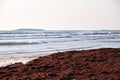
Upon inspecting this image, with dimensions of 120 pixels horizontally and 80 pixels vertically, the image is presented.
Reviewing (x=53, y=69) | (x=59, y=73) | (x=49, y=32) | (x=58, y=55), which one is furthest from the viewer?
(x=49, y=32)

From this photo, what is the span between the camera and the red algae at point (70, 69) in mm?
4676

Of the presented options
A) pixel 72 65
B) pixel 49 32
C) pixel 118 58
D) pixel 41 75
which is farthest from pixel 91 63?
pixel 49 32

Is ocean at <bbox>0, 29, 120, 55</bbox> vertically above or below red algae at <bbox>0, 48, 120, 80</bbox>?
below

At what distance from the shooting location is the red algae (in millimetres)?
4676

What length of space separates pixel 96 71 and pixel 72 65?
75cm

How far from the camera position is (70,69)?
17.1 feet

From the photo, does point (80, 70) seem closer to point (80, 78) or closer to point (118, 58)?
point (80, 78)

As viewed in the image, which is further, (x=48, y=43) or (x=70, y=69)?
(x=48, y=43)

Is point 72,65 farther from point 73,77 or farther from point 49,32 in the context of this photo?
point 49,32

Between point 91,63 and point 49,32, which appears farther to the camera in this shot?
point 49,32

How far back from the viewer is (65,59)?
6277 mm

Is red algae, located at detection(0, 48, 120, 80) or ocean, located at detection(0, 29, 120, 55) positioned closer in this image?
red algae, located at detection(0, 48, 120, 80)

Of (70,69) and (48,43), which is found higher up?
(70,69)

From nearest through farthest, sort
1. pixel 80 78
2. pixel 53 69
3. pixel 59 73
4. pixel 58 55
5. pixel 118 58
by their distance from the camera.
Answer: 1. pixel 80 78
2. pixel 59 73
3. pixel 53 69
4. pixel 118 58
5. pixel 58 55
